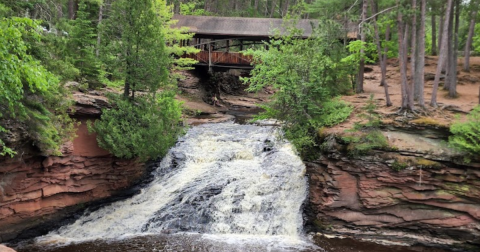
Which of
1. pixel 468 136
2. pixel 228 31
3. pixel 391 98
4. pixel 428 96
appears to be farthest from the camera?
pixel 228 31

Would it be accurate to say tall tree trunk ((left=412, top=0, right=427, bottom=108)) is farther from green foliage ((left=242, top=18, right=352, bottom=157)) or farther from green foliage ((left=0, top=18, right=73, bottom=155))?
green foliage ((left=0, top=18, right=73, bottom=155))

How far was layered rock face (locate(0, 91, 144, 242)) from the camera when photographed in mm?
10727

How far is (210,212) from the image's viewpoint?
12.6 metres

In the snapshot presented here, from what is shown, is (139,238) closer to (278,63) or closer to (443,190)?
(278,63)

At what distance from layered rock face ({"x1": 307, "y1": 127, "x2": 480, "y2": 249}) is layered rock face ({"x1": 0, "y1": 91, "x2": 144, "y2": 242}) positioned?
27.8 ft

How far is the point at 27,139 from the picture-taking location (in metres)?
10.7

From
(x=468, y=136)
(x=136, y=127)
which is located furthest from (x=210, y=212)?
(x=468, y=136)

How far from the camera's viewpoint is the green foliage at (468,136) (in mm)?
10586

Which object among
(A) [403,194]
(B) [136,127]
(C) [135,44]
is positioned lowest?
(A) [403,194]

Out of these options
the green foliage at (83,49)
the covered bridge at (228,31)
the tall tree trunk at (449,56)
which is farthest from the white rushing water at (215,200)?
the covered bridge at (228,31)

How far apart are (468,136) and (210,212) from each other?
9.27m

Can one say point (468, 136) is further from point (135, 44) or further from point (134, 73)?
point (135, 44)

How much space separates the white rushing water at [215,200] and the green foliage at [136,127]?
6.10ft

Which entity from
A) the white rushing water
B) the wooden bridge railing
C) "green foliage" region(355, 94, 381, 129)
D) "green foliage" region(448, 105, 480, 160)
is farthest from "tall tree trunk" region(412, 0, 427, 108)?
the wooden bridge railing
